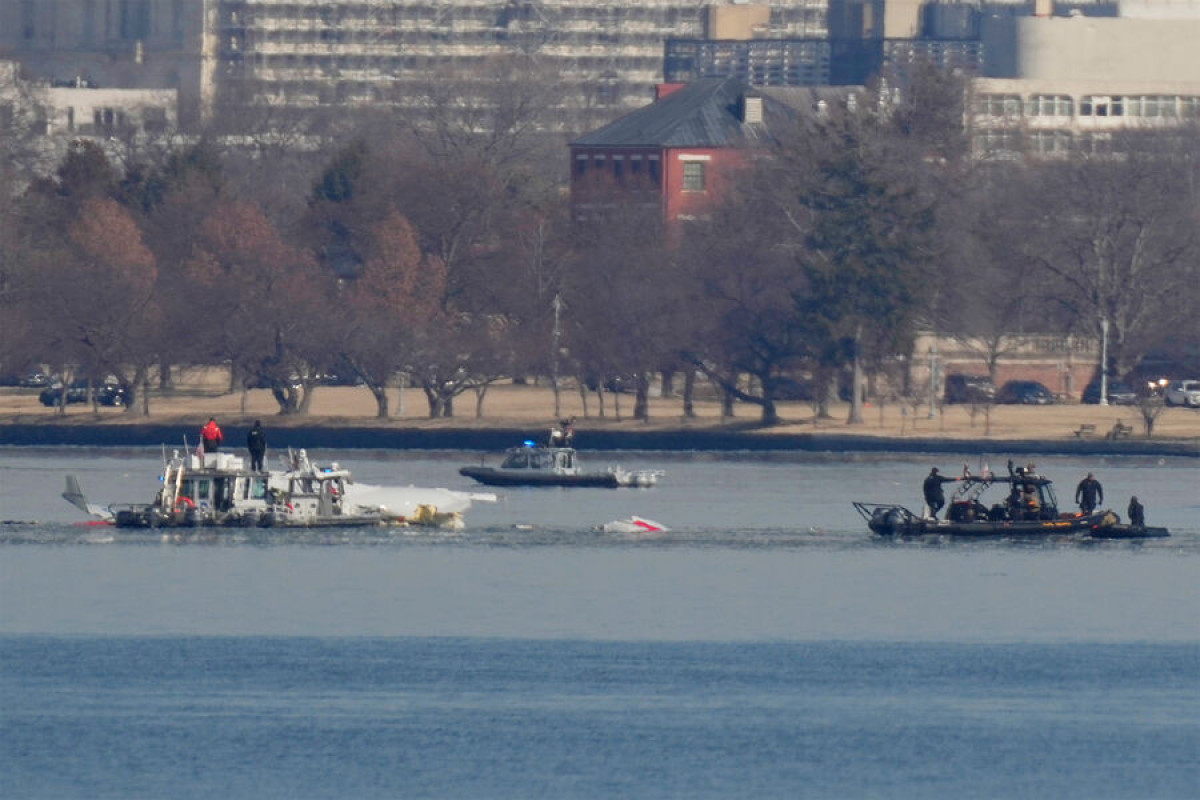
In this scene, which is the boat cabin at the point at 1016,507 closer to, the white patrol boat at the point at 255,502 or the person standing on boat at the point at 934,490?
the person standing on boat at the point at 934,490

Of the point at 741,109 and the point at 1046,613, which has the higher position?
the point at 741,109

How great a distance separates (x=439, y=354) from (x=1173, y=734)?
72.1 metres

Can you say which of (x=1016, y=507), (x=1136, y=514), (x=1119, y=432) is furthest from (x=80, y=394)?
(x=1136, y=514)

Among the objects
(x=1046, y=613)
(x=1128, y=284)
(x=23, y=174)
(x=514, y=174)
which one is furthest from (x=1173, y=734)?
(x=23, y=174)

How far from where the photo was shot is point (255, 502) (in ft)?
250

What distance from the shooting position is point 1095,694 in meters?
52.8

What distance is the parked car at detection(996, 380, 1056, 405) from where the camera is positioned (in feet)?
412

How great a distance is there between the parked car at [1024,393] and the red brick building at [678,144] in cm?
2107

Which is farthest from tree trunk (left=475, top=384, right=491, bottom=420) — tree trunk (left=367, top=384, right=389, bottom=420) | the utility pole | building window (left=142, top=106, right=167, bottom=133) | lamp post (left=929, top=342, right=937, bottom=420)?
building window (left=142, top=106, right=167, bottom=133)

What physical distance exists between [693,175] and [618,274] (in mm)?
25928

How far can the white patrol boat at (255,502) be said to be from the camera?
249ft

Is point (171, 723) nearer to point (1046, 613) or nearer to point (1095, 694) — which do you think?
point (1095, 694)

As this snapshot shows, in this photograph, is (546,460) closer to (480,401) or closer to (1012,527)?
(1012,527)

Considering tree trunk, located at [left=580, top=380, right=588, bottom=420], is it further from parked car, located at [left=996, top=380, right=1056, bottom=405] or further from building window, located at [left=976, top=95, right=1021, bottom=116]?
building window, located at [left=976, top=95, right=1021, bottom=116]
